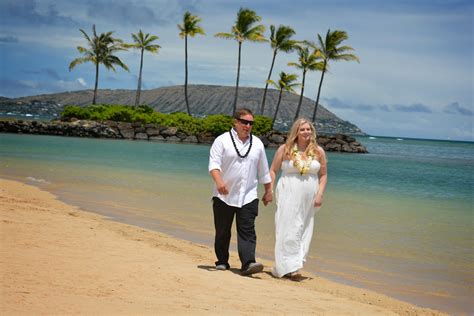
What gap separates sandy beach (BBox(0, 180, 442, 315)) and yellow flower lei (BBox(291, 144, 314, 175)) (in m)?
1.29

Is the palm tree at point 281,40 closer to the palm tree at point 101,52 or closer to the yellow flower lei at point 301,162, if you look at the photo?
the palm tree at point 101,52

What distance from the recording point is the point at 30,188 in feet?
48.7

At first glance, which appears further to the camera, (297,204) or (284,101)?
(284,101)

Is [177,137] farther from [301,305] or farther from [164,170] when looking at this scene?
[301,305]

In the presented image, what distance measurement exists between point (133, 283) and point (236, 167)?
76.6 inches

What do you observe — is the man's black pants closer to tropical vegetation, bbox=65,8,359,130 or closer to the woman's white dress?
the woman's white dress

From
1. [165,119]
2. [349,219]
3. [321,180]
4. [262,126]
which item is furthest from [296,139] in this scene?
[165,119]

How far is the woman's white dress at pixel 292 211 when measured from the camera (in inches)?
279

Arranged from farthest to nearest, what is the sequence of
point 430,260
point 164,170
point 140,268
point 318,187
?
point 164,170 → point 430,260 → point 318,187 → point 140,268

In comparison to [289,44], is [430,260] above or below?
below

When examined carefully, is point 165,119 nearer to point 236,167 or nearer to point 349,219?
point 349,219

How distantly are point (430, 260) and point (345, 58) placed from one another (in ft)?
176

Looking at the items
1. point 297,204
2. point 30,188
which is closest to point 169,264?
point 297,204

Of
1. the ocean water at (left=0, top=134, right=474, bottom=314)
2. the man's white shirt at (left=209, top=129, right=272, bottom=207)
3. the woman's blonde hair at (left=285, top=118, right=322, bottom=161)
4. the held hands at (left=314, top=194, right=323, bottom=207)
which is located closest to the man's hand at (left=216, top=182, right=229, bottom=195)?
the man's white shirt at (left=209, top=129, right=272, bottom=207)
